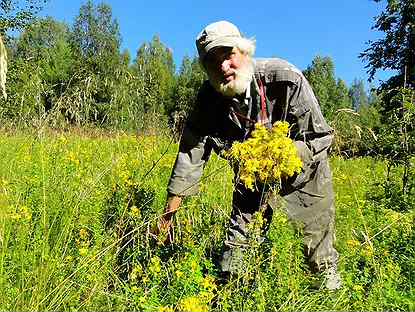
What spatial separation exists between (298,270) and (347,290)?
25 centimetres

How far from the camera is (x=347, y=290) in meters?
2.52

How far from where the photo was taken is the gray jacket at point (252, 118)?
3.16m

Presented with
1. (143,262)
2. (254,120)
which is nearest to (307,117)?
(254,120)

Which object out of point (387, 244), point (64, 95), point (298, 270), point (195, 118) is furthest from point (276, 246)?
point (64, 95)


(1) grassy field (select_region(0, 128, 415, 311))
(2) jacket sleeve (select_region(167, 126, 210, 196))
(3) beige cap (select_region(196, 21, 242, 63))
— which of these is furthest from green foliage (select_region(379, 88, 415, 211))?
(3) beige cap (select_region(196, 21, 242, 63))

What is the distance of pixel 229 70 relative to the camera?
305 cm

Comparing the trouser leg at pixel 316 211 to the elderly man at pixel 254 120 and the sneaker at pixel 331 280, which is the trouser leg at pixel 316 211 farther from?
the sneaker at pixel 331 280

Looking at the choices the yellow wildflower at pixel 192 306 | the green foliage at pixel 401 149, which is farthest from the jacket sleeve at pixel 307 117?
the yellow wildflower at pixel 192 306

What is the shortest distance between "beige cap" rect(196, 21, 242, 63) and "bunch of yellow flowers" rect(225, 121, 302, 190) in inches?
32.6

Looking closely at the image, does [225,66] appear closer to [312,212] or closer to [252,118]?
[252,118]

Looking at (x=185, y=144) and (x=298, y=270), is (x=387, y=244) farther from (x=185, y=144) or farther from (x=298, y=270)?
(x=185, y=144)

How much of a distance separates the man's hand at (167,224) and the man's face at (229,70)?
0.71 metres

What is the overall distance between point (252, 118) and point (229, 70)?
14.3 inches

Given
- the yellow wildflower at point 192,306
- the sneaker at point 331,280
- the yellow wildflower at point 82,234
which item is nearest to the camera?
the yellow wildflower at point 192,306
